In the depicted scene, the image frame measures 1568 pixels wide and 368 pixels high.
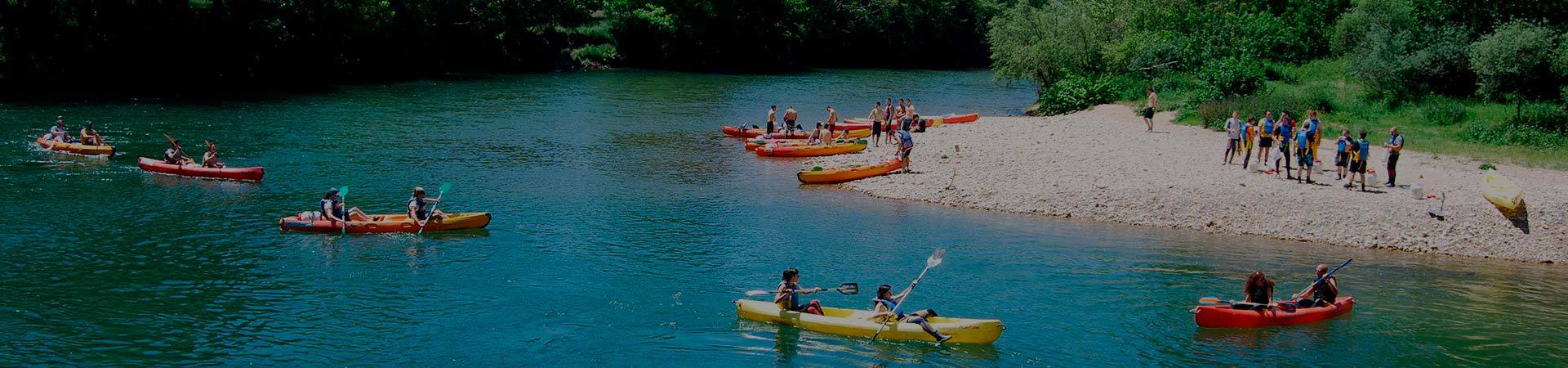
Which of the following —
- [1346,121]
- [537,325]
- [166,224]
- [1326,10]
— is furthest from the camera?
[1326,10]

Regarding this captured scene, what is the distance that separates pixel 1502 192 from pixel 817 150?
18.6 m

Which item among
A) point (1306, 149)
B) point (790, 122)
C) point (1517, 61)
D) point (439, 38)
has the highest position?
point (1517, 61)

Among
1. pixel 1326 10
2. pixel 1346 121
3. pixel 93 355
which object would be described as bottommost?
pixel 93 355

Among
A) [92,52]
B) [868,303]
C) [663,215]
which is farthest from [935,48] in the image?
[868,303]

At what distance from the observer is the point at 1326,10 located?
50.7 meters

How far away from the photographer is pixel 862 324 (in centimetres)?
1877

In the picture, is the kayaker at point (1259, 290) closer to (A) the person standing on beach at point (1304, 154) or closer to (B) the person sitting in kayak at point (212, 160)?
(A) the person standing on beach at point (1304, 154)

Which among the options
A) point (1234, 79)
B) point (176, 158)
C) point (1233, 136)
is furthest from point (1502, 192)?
point (176, 158)

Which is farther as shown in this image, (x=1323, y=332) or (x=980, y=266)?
(x=980, y=266)

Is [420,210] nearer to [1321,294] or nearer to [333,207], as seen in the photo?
[333,207]

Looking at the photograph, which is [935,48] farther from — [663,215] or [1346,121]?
[663,215]

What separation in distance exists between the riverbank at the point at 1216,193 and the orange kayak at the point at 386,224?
10492 millimetres

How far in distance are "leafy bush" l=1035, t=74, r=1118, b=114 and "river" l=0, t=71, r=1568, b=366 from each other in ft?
53.6

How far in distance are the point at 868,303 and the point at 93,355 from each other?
11.9 m
